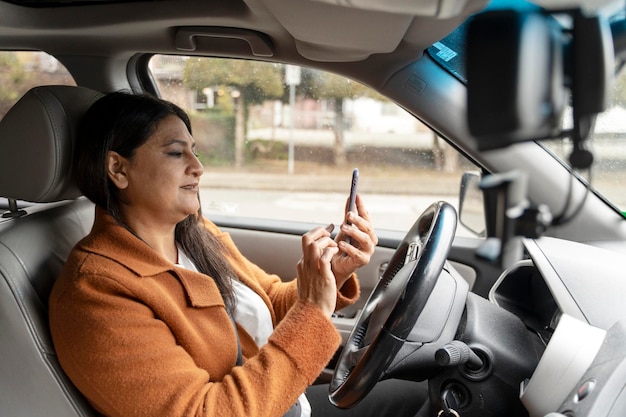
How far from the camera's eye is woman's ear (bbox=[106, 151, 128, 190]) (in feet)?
5.13

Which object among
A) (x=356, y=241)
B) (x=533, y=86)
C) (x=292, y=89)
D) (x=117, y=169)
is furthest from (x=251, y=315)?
(x=533, y=86)

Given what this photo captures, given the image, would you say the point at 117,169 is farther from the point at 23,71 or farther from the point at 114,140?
the point at 23,71

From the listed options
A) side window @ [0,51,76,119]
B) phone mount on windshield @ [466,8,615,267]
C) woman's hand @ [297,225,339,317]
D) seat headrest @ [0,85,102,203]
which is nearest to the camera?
phone mount on windshield @ [466,8,615,267]

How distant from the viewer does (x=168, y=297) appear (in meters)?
1.42

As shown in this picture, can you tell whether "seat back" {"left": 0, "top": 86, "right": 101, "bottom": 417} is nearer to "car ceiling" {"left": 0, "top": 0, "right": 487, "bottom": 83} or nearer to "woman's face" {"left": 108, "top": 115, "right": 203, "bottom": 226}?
"woman's face" {"left": 108, "top": 115, "right": 203, "bottom": 226}

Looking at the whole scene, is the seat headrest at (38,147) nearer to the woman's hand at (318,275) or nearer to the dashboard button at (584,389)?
the woman's hand at (318,275)

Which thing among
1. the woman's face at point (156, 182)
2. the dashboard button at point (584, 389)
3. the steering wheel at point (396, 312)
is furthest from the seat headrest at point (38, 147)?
the dashboard button at point (584, 389)

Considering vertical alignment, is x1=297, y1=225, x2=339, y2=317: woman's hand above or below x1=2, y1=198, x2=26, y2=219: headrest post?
below

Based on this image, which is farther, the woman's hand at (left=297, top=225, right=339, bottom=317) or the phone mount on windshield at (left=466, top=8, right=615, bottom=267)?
the woman's hand at (left=297, top=225, right=339, bottom=317)

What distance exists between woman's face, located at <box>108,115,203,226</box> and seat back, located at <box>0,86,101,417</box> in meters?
0.14

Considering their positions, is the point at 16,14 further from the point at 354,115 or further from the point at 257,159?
the point at 354,115

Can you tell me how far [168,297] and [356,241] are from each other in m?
0.48

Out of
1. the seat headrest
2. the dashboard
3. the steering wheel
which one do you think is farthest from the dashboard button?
the seat headrest

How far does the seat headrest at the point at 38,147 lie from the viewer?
154 cm
